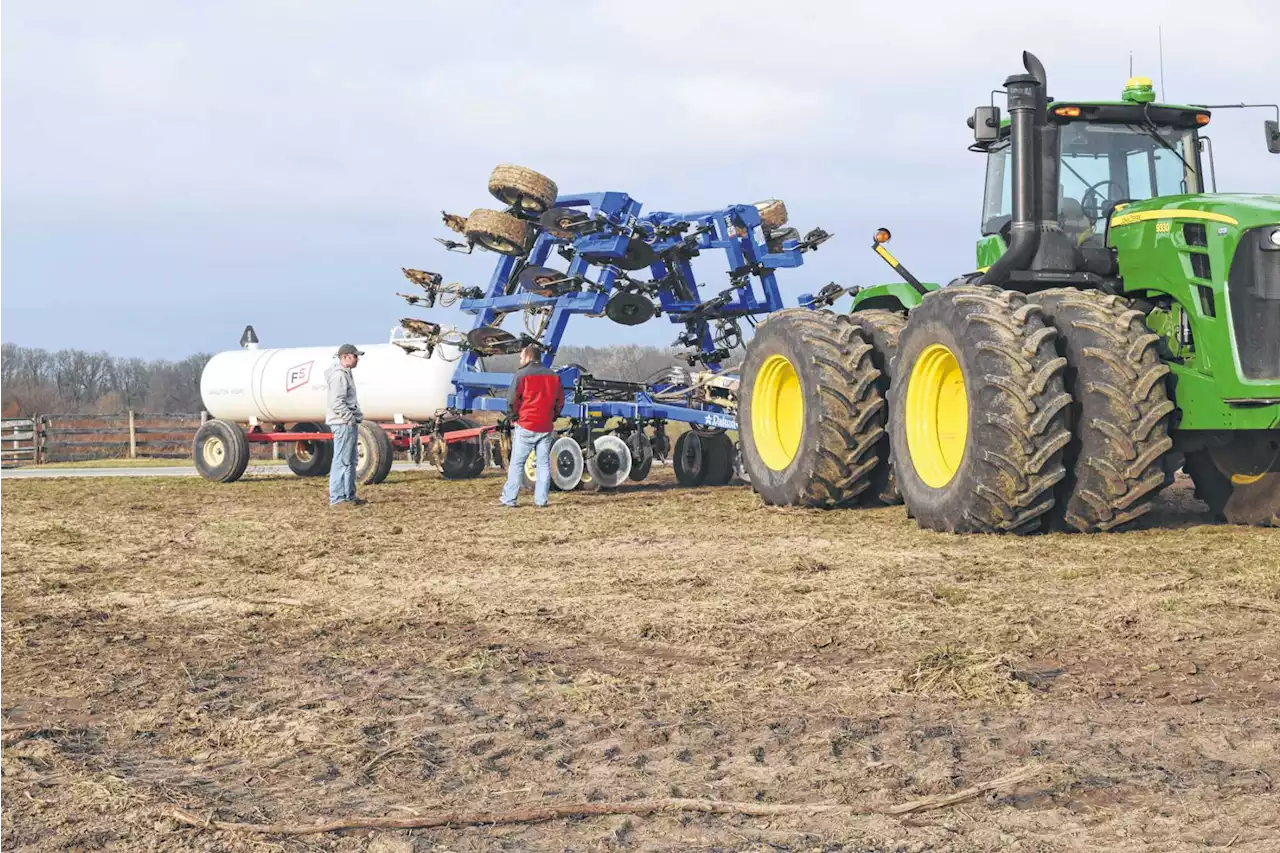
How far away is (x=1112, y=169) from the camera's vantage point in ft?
35.9

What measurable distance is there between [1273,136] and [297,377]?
14.7m

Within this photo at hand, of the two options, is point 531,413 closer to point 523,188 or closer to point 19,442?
point 523,188

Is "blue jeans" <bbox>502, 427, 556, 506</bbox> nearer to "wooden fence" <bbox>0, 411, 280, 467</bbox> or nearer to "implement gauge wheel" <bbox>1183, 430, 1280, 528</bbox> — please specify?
"implement gauge wheel" <bbox>1183, 430, 1280, 528</bbox>

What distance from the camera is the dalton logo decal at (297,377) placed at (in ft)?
71.4

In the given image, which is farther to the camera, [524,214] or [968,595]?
[524,214]

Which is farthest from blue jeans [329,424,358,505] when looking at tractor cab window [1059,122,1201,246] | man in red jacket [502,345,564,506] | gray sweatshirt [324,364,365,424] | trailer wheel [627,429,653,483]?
tractor cab window [1059,122,1201,246]

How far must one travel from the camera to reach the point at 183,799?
4062 millimetres

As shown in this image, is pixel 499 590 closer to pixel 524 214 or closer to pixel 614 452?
pixel 614 452

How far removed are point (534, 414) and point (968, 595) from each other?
747 cm

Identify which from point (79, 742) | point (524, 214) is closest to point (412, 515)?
point (524, 214)

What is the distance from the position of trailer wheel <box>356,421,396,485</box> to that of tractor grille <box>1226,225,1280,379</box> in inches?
439

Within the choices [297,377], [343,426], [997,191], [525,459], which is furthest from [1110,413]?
[297,377]

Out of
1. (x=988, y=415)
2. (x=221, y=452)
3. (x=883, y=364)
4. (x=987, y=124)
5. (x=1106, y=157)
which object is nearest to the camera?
(x=988, y=415)

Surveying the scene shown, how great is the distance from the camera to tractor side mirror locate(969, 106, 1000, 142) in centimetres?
1030
